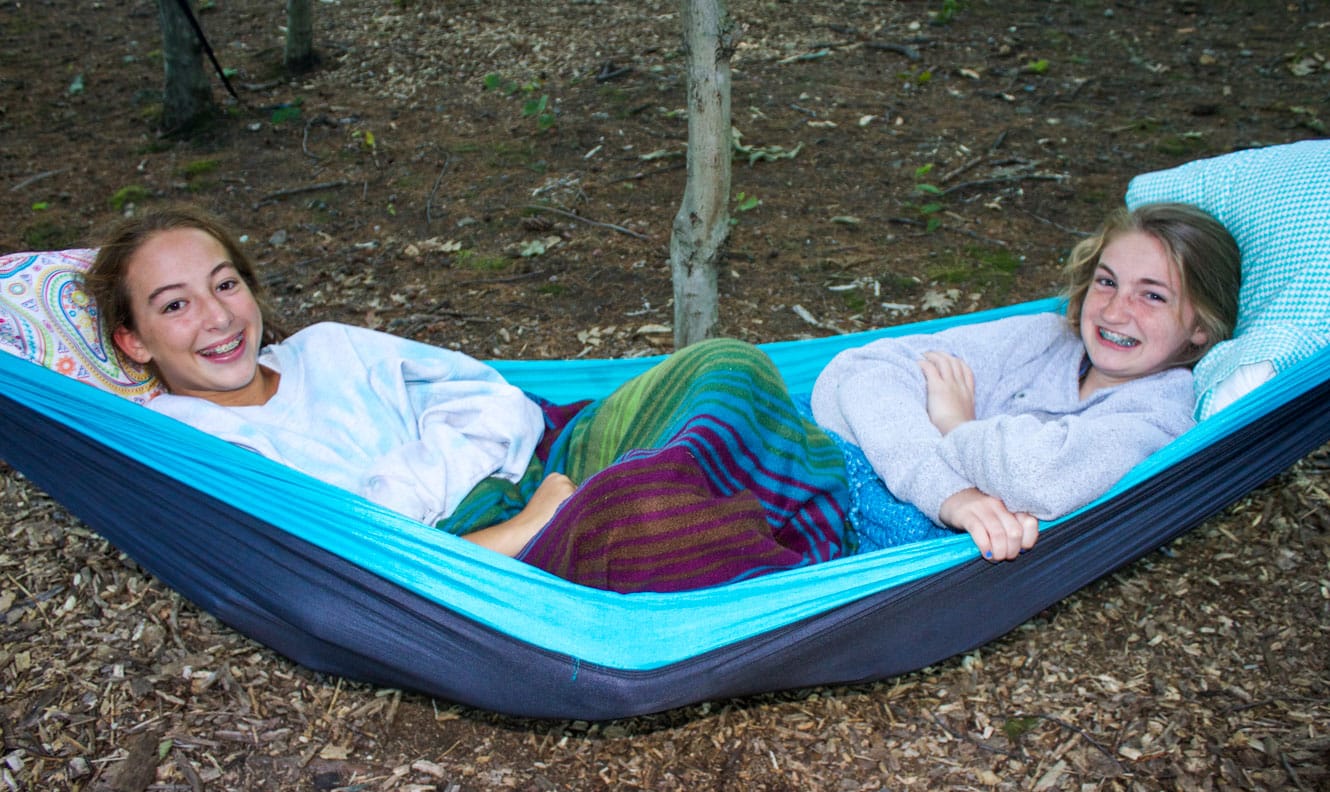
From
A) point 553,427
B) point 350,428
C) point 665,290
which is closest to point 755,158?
point 665,290

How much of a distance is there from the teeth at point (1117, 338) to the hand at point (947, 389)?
28 centimetres

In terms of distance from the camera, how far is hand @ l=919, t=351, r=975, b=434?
202cm

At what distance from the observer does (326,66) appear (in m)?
5.53

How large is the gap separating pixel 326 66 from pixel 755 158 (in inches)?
106

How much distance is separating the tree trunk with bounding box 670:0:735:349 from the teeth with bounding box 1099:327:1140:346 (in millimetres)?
906

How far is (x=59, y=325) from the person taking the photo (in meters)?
1.92

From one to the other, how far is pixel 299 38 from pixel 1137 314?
15.8 ft

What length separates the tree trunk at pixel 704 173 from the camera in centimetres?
224

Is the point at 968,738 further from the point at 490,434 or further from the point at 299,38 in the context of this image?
the point at 299,38

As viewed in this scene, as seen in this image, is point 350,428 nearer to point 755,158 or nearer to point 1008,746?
point 1008,746

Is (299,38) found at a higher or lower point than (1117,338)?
higher

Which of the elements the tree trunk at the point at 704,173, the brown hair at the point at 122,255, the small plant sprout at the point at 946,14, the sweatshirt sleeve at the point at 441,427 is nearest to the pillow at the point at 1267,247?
the tree trunk at the point at 704,173

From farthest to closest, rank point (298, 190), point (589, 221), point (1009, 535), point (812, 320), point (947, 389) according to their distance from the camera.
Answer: point (298, 190) < point (589, 221) < point (812, 320) < point (947, 389) < point (1009, 535)

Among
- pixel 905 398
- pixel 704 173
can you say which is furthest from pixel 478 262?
pixel 905 398
